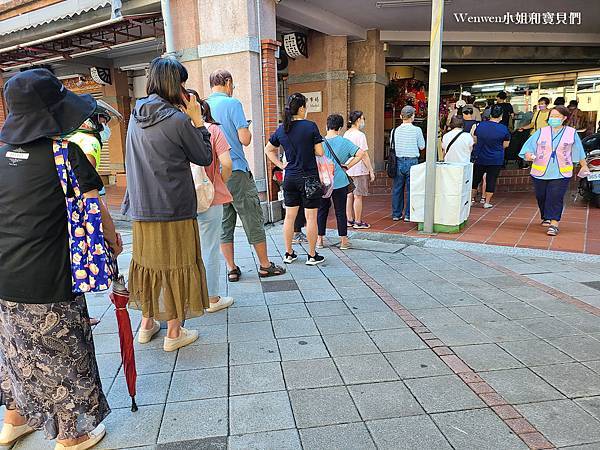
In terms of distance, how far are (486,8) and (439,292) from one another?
7.10 m

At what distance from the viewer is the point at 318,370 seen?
2801 millimetres

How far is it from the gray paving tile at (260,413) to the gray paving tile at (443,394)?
76cm

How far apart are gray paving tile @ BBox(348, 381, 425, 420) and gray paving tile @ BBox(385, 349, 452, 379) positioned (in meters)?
0.15

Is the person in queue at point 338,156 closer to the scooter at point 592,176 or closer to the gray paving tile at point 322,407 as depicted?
the gray paving tile at point 322,407

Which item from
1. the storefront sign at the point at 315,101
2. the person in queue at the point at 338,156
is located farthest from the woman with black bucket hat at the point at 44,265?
the storefront sign at the point at 315,101

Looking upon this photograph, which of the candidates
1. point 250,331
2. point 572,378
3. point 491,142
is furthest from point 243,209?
point 491,142

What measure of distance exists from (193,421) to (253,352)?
2.54 feet

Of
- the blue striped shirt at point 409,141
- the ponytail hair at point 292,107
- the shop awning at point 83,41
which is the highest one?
the shop awning at point 83,41

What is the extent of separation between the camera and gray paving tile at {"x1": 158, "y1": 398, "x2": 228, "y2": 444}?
2.22 metres

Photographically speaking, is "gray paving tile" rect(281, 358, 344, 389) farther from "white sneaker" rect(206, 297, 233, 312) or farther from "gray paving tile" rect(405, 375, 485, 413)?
"white sneaker" rect(206, 297, 233, 312)

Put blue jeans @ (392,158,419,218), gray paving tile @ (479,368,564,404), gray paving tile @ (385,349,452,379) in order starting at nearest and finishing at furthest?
gray paving tile @ (479,368,564,404)
gray paving tile @ (385,349,452,379)
blue jeans @ (392,158,419,218)

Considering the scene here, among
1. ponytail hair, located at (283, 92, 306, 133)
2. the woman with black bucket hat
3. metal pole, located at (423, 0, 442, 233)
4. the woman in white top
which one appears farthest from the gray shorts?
the woman in white top

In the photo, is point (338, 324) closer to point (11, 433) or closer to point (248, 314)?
point (248, 314)

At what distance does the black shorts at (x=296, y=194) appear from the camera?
4512mm
